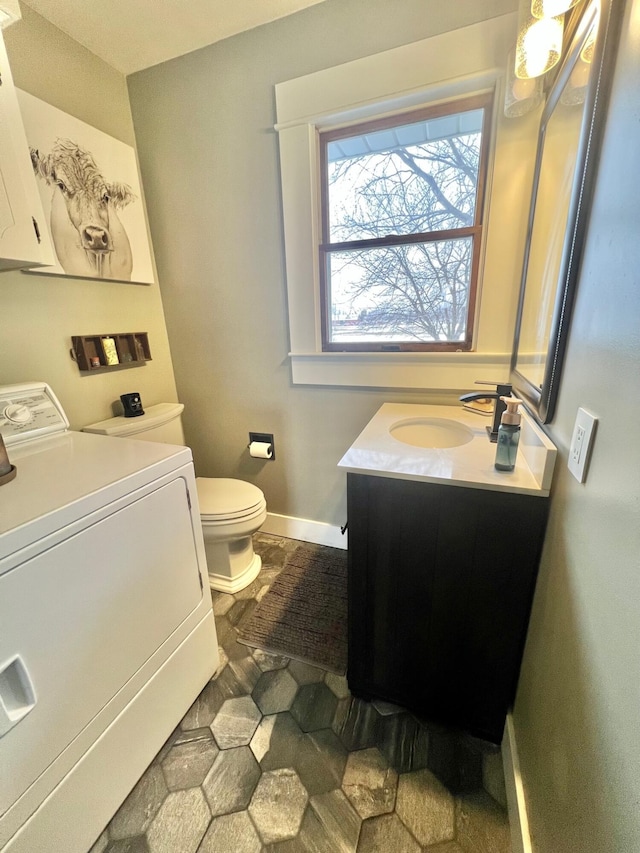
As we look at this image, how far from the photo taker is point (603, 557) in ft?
1.93

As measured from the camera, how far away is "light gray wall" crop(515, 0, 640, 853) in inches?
19.7

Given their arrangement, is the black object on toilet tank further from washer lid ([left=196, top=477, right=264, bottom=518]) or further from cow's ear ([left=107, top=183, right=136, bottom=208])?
cow's ear ([left=107, top=183, right=136, bottom=208])

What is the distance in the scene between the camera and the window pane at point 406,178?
1.43 m

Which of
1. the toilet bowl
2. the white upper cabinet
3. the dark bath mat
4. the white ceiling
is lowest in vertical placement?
the dark bath mat

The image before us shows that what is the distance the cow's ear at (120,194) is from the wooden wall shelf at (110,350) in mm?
641

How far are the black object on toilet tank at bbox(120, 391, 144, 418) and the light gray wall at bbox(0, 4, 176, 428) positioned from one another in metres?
0.10

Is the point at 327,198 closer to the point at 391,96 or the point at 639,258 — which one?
the point at 391,96

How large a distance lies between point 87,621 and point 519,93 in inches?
79.6

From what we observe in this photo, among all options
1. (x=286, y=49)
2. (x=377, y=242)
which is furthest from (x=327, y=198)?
(x=286, y=49)

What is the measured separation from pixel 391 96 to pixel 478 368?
1.16 meters

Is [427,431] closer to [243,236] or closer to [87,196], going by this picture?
[243,236]

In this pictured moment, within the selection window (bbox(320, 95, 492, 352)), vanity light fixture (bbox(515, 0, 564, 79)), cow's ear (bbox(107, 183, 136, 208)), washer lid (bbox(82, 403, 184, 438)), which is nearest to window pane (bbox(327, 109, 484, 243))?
window (bbox(320, 95, 492, 352))

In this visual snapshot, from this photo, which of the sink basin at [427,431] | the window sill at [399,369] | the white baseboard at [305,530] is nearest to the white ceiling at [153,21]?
the window sill at [399,369]

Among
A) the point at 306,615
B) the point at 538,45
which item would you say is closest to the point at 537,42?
the point at 538,45
